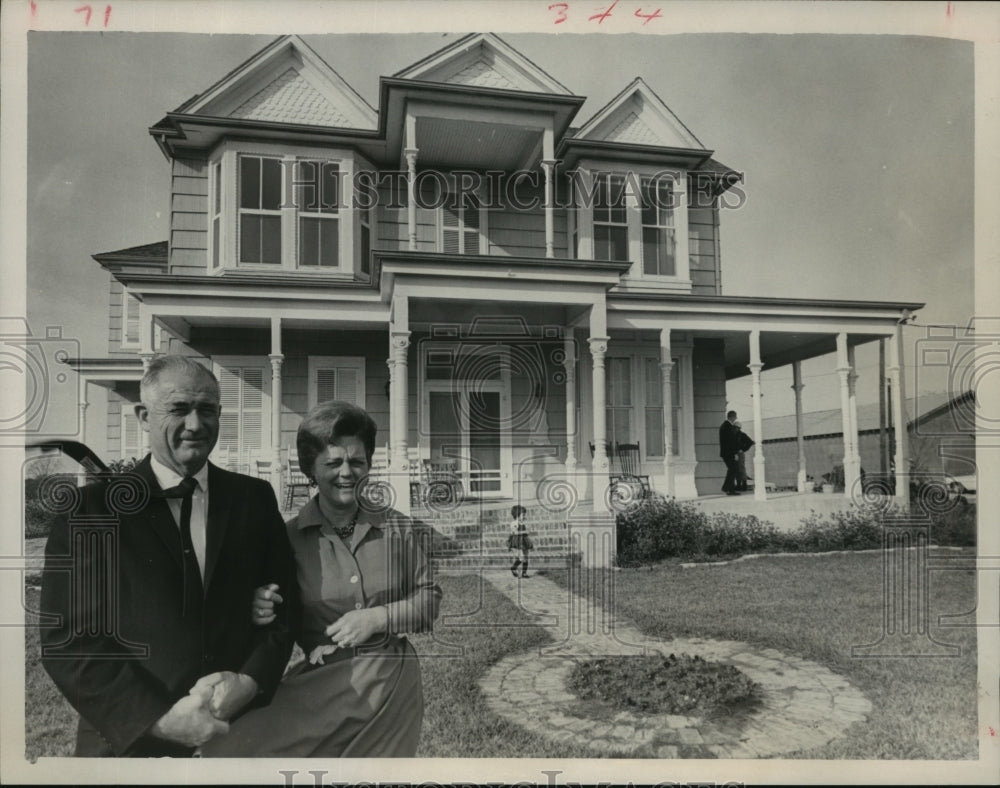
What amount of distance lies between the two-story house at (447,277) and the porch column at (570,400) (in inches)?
0.9

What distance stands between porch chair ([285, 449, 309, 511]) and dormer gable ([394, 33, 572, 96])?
280 centimetres

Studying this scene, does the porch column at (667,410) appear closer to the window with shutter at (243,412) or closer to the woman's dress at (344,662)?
the woman's dress at (344,662)

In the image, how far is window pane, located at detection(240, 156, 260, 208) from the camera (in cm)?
481

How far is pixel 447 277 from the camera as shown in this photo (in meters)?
4.80

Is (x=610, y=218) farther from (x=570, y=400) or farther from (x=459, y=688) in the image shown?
(x=459, y=688)

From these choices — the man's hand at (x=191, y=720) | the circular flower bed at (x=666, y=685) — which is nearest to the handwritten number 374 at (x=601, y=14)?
the circular flower bed at (x=666, y=685)

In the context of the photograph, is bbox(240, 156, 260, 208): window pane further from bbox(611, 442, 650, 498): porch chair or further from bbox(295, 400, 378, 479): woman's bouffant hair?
bbox(611, 442, 650, 498): porch chair

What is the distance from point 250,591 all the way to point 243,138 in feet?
11.4

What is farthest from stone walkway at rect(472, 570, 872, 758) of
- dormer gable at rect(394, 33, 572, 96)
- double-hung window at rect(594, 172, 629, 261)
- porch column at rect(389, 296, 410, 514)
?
dormer gable at rect(394, 33, 572, 96)

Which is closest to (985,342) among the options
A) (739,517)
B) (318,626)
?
(739,517)

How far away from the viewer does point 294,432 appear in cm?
418

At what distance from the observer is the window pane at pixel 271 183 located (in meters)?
4.82

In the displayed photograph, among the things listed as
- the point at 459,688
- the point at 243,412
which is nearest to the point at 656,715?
the point at 459,688

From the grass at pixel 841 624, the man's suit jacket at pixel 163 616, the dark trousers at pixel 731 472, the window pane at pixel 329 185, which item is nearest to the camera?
the man's suit jacket at pixel 163 616
